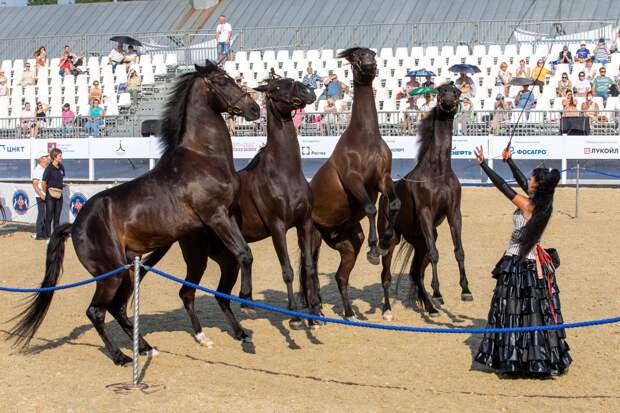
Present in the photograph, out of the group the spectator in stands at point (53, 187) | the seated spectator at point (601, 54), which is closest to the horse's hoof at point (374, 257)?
the spectator in stands at point (53, 187)

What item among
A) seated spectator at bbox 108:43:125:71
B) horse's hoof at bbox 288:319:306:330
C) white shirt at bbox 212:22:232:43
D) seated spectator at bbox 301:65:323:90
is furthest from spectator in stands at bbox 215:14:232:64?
horse's hoof at bbox 288:319:306:330

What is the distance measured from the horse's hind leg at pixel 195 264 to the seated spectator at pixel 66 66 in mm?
21490

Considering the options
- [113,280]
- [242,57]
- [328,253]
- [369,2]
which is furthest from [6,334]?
[369,2]

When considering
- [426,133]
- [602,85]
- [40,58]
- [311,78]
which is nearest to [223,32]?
[311,78]

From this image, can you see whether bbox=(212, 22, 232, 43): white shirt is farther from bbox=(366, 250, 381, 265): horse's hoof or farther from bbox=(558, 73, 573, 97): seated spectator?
bbox=(366, 250, 381, 265): horse's hoof

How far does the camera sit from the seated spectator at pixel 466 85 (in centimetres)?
2400

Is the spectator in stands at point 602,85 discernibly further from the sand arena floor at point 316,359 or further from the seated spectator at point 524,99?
the sand arena floor at point 316,359

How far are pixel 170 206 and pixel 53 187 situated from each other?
894 centimetres

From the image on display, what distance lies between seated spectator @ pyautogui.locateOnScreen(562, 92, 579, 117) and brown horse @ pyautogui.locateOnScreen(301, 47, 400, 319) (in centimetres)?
1104

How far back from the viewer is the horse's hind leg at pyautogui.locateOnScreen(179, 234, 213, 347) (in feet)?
32.3

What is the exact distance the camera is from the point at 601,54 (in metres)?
24.9

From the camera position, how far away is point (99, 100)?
89.2 feet

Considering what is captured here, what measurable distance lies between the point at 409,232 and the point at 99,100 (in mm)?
17683

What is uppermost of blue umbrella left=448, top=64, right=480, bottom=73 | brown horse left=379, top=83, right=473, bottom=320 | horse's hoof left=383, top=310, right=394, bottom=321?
blue umbrella left=448, top=64, right=480, bottom=73
